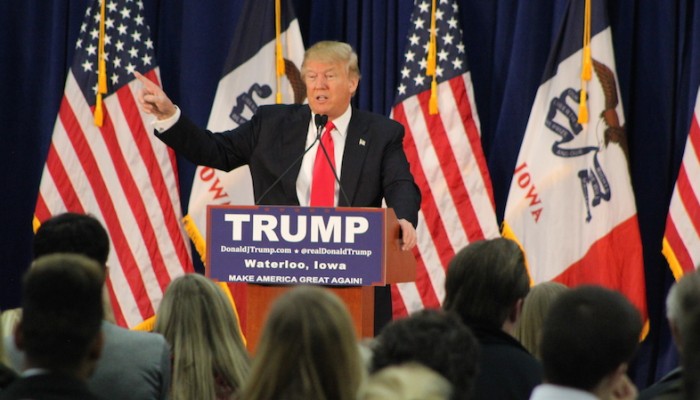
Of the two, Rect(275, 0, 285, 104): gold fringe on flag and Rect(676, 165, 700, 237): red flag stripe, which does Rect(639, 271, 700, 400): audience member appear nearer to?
Rect(676, 165, 700, 237): red flag stripe

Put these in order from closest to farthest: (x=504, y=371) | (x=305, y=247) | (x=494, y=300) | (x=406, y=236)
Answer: (x=504, y=371), (x=494, y=300), (x=305, y=247), (x=406, y=236)

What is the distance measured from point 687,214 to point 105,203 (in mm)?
3663

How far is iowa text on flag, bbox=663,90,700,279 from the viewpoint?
21.9ft

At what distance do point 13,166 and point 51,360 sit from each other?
6.08m

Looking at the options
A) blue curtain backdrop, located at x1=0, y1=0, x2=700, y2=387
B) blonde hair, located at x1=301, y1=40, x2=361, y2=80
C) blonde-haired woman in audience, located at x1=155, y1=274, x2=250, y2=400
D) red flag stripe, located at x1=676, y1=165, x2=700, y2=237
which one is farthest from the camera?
blue curtain backdrop, located at x1=0, y1=0, x2=700, y2=387

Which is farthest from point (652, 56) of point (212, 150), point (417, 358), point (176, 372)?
point (417, 358)

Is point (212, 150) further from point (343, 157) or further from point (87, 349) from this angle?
point (87, 349)

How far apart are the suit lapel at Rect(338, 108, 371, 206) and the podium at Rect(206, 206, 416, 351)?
2.36ft

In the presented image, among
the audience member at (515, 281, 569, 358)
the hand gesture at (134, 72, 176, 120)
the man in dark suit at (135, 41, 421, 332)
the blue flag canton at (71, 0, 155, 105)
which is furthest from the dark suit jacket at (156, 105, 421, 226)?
the blue flag canton at (71, 0, 155, 105)

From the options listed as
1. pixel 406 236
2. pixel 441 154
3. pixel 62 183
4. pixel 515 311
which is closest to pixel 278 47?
pixel 441 154

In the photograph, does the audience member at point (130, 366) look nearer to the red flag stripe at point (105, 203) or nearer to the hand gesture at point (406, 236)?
the hand gesture at point (406, 236)

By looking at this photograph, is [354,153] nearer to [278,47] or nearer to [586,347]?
[278,47]

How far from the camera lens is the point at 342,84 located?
5.09 metres

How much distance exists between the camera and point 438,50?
7172 millimetres
